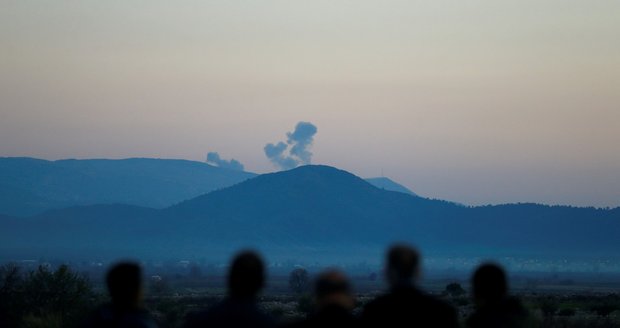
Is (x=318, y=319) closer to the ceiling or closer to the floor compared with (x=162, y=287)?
closer to the floor

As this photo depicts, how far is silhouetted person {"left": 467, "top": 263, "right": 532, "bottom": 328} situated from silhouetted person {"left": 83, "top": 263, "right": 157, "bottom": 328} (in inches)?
98.9

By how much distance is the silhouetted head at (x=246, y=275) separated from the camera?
26.9ft

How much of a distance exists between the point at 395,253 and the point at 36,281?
2872 centimetres

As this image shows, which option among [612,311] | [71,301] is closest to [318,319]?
[71,301]

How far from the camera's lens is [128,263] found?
8.80 meters

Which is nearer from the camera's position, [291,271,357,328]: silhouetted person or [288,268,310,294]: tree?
[291,271,357,328]: silhouetted person

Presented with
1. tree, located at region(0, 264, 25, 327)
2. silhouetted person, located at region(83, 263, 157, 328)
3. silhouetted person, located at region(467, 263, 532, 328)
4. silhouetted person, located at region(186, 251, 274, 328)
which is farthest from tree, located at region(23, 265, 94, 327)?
silhouetted person, located at region(186, 251, 274, 328)

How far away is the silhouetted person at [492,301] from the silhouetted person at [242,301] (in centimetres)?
197

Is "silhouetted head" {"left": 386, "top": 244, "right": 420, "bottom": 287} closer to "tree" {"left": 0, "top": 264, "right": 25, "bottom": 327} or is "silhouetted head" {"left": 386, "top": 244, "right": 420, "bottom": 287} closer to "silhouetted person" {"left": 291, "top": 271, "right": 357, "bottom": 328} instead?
"silhouetted person" {"left": 291, "top": 271, "right": 357, "bottom": 328}

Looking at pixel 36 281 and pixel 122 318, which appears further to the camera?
pixel 36 281

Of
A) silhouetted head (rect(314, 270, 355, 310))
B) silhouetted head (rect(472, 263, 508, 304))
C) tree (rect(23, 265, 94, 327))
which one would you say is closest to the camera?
silhouetted head (rect(314, 270, 355, 310))

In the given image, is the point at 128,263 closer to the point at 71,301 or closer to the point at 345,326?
the point at 345,326

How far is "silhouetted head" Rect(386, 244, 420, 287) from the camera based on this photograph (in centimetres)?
842

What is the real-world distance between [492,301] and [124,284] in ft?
9.18
